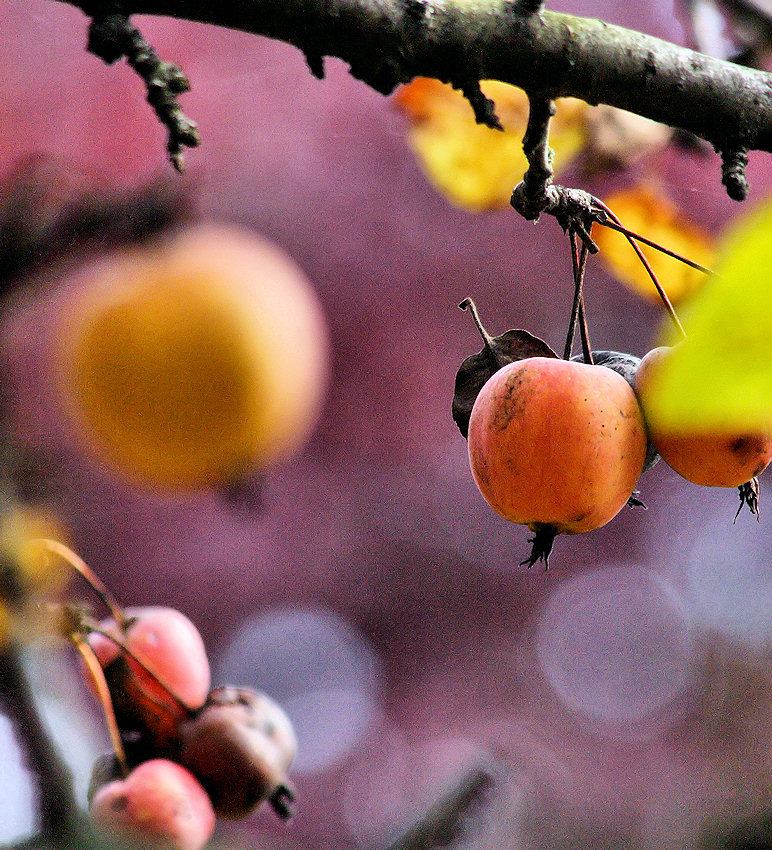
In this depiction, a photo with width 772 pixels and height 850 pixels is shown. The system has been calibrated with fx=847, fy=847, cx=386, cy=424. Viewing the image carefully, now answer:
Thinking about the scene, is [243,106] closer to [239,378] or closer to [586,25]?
[239,378]

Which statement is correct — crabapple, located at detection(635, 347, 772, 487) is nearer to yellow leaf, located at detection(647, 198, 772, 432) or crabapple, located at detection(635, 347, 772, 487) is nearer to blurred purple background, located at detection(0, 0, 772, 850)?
yellow leaf, located at detection(647, 198, 772, 432)

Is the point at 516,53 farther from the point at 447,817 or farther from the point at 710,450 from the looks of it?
the point at 447,817

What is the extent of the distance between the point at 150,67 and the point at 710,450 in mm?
288

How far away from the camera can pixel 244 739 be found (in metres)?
0.51

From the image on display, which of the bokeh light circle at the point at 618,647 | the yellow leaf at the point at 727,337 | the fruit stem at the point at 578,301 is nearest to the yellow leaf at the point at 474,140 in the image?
the fruit stem at the point at 578,301

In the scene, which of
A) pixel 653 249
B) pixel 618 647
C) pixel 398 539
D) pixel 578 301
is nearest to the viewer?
pixel 578 301

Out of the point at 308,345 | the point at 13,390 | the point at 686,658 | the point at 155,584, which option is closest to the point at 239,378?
the point at 308,345

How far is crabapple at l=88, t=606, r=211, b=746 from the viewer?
0.53 meters

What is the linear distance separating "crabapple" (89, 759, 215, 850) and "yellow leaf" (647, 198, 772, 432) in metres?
0.44

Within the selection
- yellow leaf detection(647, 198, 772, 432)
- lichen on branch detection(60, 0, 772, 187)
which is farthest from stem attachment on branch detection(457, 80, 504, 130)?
yellow leaf detection(647, 198, 772, 432)

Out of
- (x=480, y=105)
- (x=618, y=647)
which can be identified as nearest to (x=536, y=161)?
(x=480, y=105)

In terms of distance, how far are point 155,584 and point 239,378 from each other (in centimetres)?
114

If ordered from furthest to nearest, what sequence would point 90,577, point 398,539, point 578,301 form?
point 398,539
point 90,577
point 578,301

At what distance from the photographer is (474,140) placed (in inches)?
31.4
